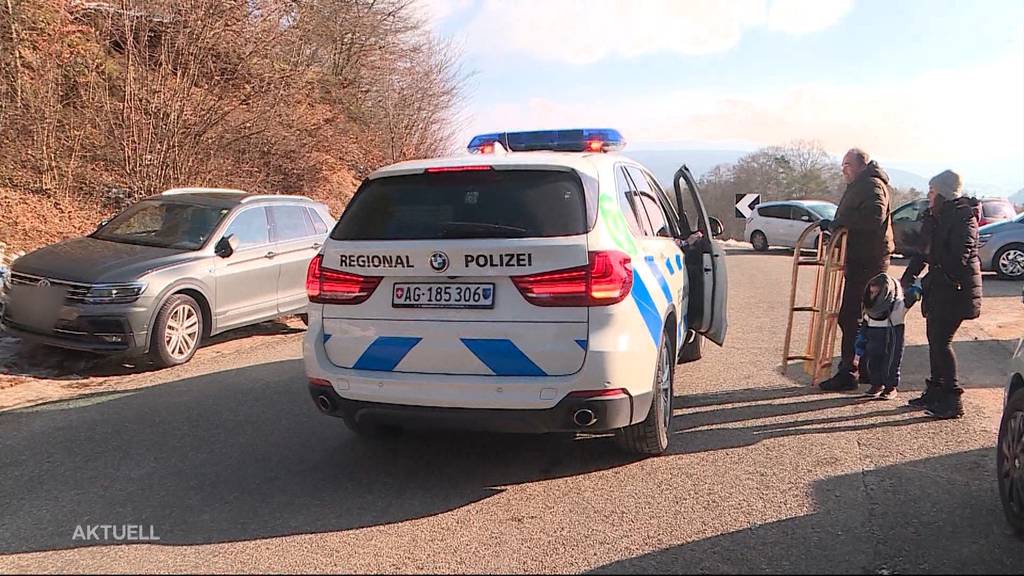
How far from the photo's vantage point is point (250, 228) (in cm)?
852

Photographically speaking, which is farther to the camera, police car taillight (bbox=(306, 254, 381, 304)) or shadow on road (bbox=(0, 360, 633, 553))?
police car taillight (bbox=(306, 254, 381, 304))

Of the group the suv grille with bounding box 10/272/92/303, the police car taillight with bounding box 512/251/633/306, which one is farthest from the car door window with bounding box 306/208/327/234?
the police car taillight with bounding box 512/251/633/306

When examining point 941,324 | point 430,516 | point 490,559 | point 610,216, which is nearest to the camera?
point 490,559

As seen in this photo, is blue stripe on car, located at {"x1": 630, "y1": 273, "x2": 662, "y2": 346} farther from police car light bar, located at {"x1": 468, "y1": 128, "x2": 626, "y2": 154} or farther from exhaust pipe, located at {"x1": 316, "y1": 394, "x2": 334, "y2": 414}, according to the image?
exhaust pipe, located at {"x1": 316, "y1": 394, "x2": 334, "y2": 414}

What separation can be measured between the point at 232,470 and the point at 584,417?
217 cm

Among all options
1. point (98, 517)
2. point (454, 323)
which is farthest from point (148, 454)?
point (454, 323)

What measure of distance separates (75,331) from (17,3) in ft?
26.0

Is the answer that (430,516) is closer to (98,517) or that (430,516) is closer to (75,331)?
(98,517)

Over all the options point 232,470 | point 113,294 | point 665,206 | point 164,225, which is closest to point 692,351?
point 665,206

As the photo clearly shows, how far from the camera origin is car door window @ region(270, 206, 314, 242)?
8.92 m

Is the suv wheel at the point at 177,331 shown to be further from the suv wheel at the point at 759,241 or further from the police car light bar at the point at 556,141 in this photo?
the suv wheel at the point at 759,241

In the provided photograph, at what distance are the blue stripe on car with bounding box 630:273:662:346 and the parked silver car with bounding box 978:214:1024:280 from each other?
12.3 m

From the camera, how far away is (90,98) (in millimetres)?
12656

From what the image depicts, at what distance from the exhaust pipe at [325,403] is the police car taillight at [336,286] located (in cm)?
54
